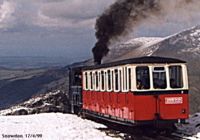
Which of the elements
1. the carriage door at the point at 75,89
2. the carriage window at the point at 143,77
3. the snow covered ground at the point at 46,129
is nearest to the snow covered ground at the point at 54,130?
the snow covered ground at the point at 46,129

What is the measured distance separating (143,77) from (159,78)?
30.1 inches

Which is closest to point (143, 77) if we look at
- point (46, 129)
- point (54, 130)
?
point (54, 130)

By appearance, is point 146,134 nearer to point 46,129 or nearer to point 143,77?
point 143,77

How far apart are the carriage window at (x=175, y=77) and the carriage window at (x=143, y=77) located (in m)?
1.05

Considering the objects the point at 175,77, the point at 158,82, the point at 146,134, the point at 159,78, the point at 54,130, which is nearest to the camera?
the point at 158,82

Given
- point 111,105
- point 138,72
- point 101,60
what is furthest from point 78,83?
point 138,72

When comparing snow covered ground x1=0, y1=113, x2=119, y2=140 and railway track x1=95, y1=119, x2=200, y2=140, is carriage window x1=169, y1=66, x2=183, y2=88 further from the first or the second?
snow covered ground x1=0, y1=113, x2=119, y2=140

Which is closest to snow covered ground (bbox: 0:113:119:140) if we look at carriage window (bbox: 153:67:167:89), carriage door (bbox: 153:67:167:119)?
carriage door (bbox: 153:67:167:119)

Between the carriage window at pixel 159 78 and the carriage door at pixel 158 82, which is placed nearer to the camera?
the carriage door at pixel 158 82

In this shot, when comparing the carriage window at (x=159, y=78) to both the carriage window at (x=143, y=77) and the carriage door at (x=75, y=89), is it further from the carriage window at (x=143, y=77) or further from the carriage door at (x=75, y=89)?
the carriage door at (x=75, y=89)

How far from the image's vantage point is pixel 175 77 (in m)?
21.1

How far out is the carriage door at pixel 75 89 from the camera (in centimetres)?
3178

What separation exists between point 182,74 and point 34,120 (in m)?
9.50

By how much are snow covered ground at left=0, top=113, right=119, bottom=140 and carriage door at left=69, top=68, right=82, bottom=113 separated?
413 centimetres
